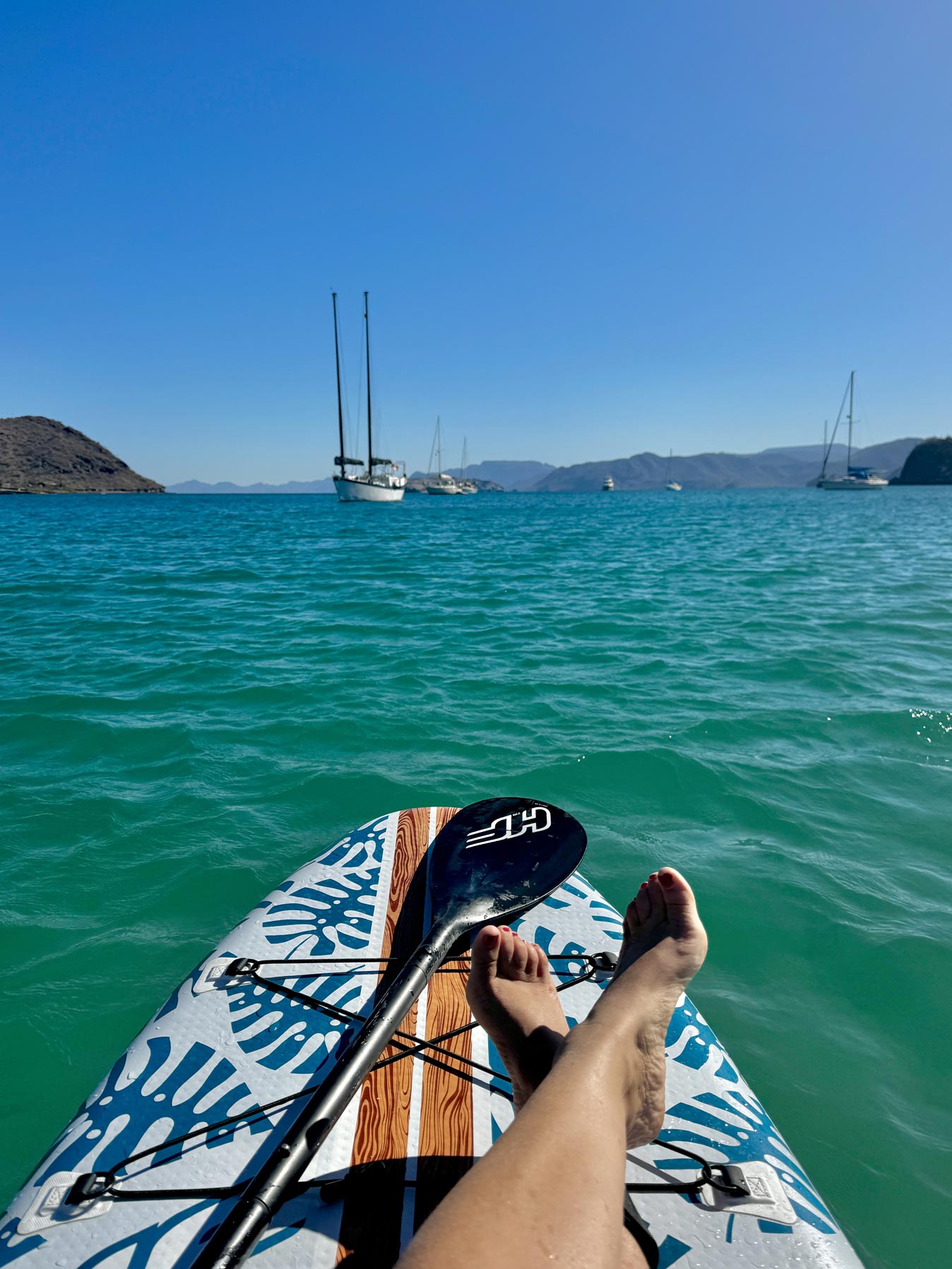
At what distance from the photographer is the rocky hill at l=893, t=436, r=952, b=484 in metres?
108

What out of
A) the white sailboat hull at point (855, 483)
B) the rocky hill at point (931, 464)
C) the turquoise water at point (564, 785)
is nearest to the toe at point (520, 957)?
the turquoise water at point (564, 785)

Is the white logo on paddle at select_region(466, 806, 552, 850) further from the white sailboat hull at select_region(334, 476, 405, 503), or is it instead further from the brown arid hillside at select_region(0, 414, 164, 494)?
the brown arid hillside at select_region(0, 414, 164, 494)

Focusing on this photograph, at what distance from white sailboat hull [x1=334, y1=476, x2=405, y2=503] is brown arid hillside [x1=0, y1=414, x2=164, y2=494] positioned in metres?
58.4

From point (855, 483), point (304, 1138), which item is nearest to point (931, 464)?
point (855, 483)

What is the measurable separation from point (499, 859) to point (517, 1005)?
32.9 inches

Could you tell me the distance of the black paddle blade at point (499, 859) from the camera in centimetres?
250

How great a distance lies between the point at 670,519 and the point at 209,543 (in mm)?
27108

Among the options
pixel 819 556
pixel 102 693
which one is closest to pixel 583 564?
pixel 819 556

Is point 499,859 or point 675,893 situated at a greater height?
point 675,893

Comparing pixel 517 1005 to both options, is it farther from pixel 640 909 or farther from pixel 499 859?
pixel 499 859

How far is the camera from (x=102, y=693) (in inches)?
279

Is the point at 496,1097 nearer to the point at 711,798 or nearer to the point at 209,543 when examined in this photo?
the point at 711,798

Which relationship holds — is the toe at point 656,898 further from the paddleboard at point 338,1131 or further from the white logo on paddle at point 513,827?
the white logo on paddle at point 513,827

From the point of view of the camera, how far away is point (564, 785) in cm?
513
